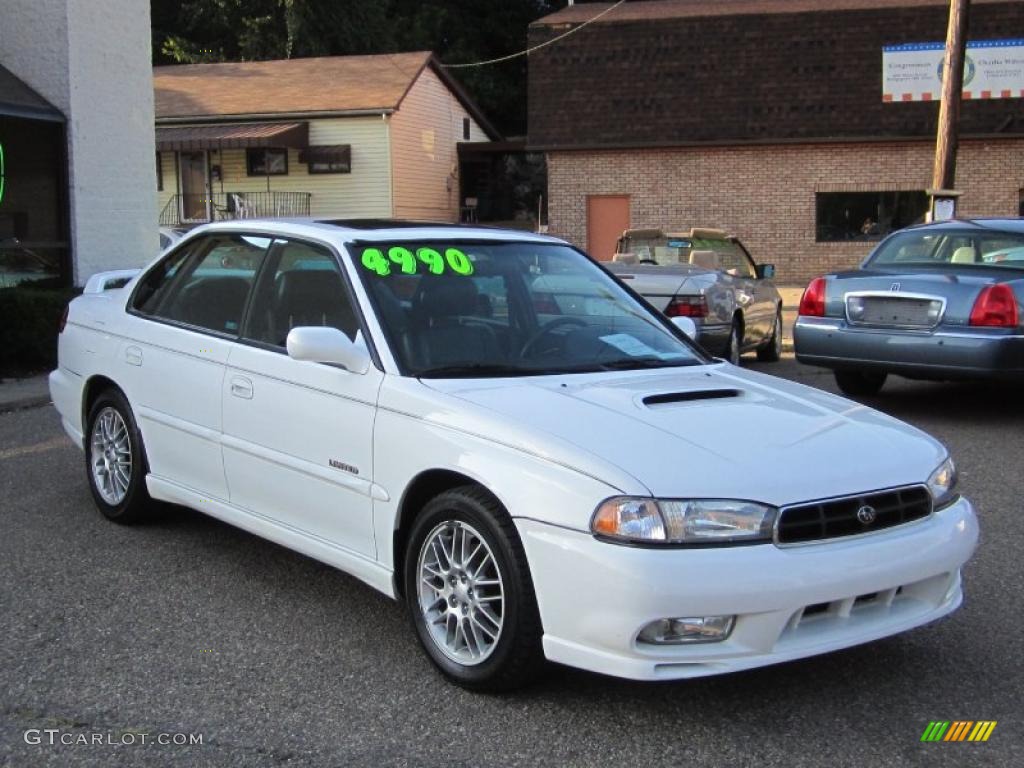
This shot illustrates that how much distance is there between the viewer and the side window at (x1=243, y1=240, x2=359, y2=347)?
4660mm

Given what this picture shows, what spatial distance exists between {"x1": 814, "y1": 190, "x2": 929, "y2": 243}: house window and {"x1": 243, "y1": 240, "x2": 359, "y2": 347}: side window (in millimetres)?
22286

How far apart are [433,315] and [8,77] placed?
11240mm

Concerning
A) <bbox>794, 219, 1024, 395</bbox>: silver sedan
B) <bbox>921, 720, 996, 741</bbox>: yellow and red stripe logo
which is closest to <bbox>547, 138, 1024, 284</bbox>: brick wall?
<bbox>794, 219, 1024, 395</bbox>: silver sedan

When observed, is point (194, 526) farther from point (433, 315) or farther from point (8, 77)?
point (8, 77)

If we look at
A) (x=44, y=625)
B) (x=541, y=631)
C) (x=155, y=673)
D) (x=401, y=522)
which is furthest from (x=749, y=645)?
(x=44, y=625)

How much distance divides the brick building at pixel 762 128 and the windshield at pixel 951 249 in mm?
16452

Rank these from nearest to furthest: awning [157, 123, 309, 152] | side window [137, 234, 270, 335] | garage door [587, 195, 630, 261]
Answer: side window [137, 234, 270, 335]
garage door [587, 195, 630, 261]
awning [157, 123, 309, 152]

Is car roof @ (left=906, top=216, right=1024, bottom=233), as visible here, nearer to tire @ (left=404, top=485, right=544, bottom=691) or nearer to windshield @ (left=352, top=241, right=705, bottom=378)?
windshield @ (left=352, top=241, right=705, bottom=378)

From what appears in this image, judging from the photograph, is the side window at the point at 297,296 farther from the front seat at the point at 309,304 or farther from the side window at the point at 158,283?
the side window at the point at 158,283

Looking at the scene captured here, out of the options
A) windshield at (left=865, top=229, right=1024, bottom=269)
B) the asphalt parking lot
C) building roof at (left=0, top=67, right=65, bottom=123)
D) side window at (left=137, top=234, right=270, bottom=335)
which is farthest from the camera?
building roof at (left=0, top=67, right=65, bottom=123)

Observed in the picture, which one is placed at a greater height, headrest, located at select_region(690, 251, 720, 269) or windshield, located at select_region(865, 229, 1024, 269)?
windshield, located at select_region(865, 229, 1024, 269)

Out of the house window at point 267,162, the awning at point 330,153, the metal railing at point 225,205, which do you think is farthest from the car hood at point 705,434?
the house window at point 267,162

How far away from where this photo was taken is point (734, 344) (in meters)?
11.0

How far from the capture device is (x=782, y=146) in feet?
83.0
